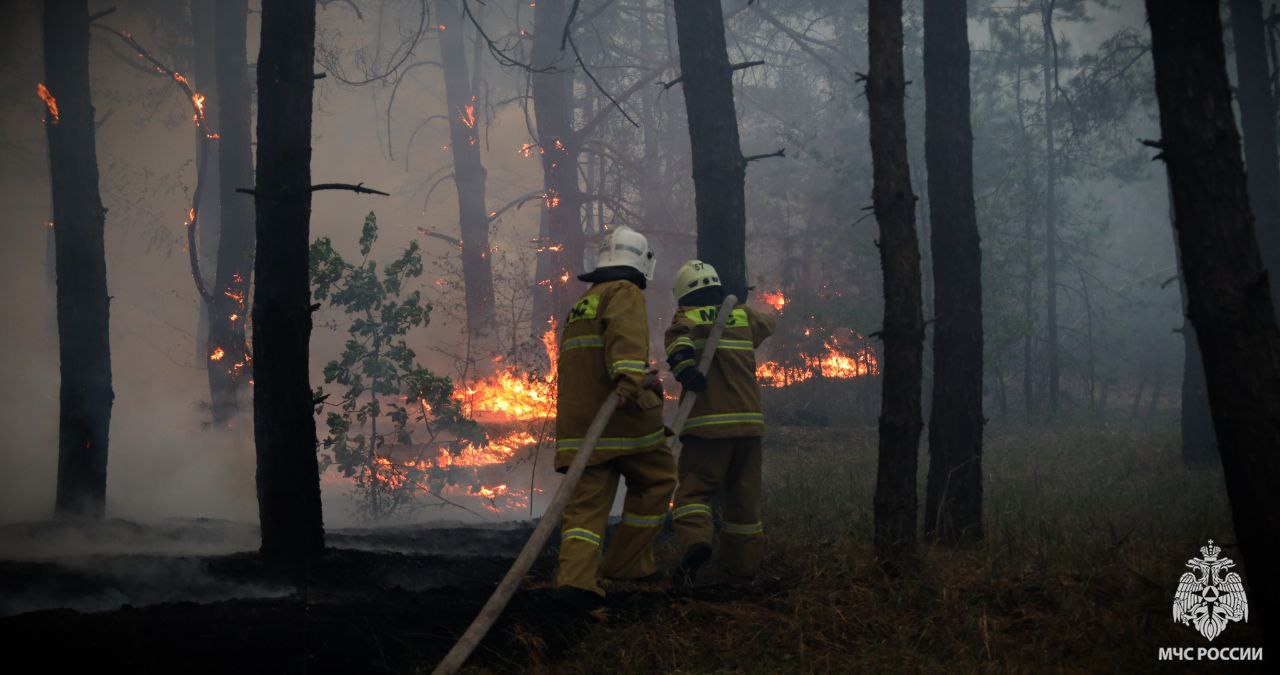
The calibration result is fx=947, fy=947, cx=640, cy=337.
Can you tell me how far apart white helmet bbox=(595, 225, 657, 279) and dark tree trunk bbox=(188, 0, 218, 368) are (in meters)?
14.5

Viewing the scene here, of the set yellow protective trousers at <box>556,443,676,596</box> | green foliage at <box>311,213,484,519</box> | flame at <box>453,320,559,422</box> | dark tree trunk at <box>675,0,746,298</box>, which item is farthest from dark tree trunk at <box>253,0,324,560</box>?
flame at <box>453,320,559,422</box>

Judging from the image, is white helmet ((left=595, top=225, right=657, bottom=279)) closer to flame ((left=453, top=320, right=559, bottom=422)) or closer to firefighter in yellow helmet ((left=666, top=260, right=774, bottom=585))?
firefighter in yellow helmet ((left=666, top=260, right=774, bottom=585))

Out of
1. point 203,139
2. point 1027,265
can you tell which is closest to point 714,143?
point 203,139

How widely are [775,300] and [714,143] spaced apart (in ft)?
48.4

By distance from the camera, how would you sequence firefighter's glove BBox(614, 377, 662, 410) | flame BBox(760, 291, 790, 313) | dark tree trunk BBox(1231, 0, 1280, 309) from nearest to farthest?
firefighter's glove BBox(614, 377, 662, 410)
dark tree trunk BBox(1231, 0, 1280, 309)
flame BBox(760, 291, 790, 313)

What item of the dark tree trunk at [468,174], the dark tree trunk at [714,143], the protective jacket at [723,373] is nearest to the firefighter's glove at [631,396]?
A: the protective jacket at [723,373]

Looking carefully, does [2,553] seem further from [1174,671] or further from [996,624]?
[1174,671]

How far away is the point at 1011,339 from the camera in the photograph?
17.7m

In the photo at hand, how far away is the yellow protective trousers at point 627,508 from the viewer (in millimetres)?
5238

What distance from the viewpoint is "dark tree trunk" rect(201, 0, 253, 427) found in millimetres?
14234

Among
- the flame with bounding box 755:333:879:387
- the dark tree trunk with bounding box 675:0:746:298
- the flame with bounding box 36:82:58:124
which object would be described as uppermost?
the flame with bounding box 36:82:58:124

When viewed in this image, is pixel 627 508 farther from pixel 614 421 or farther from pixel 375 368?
pixel 375 368

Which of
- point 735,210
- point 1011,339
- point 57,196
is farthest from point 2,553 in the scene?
point 1011,339

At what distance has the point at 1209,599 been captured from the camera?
14.7 feet
